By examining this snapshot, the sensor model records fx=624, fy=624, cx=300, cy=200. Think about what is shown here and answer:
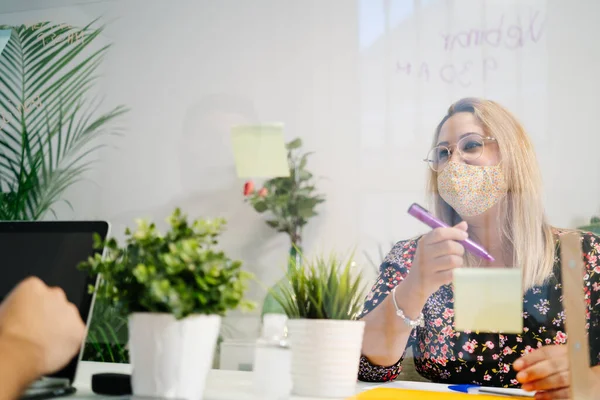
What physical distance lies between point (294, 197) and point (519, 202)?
495 mm

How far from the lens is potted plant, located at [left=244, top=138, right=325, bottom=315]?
143 centimetres

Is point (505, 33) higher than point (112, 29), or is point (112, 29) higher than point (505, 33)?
point (112, 29)

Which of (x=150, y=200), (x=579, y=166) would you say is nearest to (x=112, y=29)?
(x=150, y=200)

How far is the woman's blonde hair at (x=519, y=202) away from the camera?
1.23 metres

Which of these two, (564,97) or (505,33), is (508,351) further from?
(505,33)

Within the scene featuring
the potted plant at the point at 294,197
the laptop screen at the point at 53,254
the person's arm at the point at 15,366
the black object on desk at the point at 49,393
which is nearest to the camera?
the person's arm at the point at 15,366

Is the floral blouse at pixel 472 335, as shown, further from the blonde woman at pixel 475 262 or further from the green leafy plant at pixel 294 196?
the green leafy plant at pixel 294 196

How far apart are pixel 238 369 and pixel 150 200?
21.3 inches

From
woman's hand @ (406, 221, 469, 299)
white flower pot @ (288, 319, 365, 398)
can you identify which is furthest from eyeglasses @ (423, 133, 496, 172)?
white flower pot @ (288, 319, 365, 398)

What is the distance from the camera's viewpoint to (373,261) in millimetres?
1354

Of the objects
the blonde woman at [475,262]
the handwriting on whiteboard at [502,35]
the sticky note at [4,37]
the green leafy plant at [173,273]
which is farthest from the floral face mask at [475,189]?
the sticky note at [4,37]

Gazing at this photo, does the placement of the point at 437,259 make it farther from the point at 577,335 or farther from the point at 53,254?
the point at 53,254

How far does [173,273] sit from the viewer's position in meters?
0.75

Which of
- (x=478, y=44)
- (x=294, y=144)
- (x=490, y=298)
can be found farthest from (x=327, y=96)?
(x=490, y=298)
